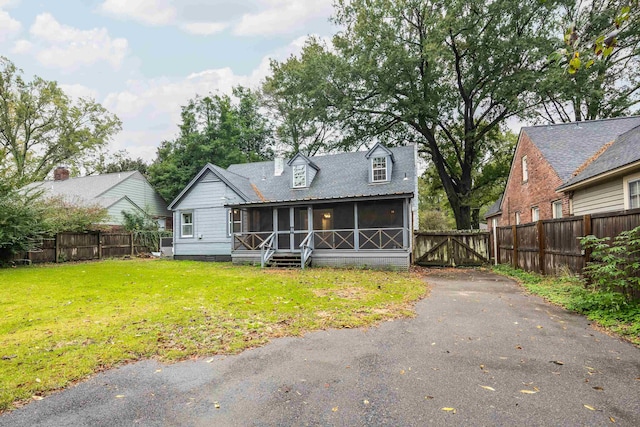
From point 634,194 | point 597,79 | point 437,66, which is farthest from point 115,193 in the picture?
point 597,79

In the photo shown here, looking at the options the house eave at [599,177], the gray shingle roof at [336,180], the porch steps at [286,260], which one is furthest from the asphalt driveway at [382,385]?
the gray shingle roof at [336,180]

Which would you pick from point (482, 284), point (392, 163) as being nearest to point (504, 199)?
point (392, 163)

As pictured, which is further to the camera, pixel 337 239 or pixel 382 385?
pixel 337 239

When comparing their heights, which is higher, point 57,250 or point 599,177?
point 599,177

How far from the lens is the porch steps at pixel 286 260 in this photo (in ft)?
46.8

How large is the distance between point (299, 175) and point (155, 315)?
1299 centimetres

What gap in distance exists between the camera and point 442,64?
21.5 meters

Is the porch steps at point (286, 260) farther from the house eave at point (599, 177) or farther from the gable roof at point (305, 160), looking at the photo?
the house eave at point (599, 177)

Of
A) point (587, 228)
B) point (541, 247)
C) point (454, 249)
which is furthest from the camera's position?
point (454, 249)

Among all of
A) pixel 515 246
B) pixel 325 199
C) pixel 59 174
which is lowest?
pixel 515 246

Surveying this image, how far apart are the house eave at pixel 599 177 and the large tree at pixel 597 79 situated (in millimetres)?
8556

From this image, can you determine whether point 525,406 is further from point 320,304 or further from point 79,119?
point 79,119

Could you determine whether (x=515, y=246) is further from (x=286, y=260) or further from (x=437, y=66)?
(x=437, y=66)

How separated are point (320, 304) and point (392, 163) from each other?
11998mm
